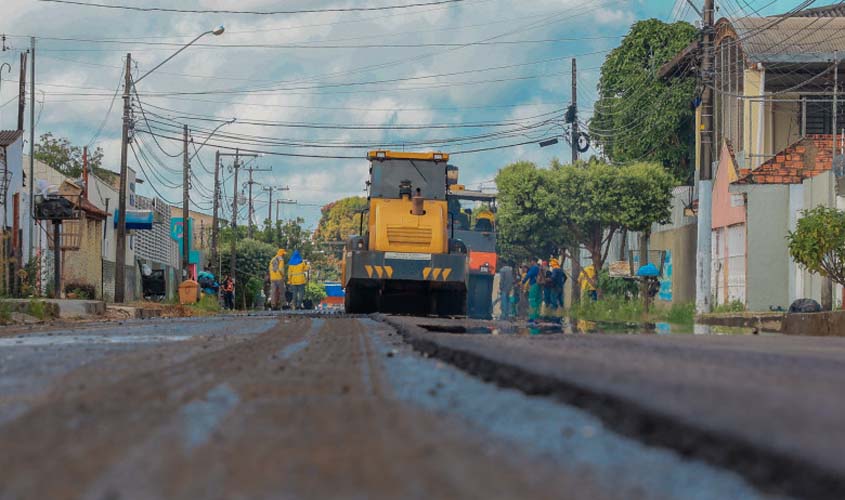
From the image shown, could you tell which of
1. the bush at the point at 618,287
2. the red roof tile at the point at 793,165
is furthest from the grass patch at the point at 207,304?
the red roof tile at the point at 793,165

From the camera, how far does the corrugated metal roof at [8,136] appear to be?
3597 cm

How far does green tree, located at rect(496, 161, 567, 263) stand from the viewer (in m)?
45.5

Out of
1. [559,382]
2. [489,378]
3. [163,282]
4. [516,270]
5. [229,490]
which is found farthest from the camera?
[516,270]

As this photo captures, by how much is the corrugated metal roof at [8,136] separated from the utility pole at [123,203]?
191 inches

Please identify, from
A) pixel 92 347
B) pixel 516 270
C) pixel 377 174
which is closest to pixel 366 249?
pixel 377 174

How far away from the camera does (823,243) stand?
787 inches

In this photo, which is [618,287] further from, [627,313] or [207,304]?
[207,304]

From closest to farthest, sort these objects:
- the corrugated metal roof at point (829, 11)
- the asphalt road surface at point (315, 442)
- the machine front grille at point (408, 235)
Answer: the asphalt road surface at point (315, 442) → the machine front grille at point (408, 235) → the corrugated metal roof at point (829, 11)

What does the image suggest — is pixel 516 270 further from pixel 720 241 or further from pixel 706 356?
pixel 706 356

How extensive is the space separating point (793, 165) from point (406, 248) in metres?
11.0

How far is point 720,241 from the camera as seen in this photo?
109 ft

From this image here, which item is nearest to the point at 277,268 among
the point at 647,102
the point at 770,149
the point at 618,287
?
the point at 618,287

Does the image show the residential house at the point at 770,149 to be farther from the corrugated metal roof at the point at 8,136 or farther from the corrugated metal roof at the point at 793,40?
the corrugated metal roof at the point at 8,136

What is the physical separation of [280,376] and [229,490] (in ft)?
10.4
